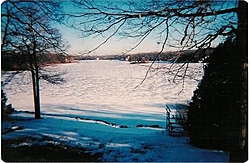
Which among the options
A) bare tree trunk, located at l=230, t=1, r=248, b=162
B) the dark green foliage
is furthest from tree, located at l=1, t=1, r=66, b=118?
bare tree trunk, located at l=230, t=1, r=248, b=162

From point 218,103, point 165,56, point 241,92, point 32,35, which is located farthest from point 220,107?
point 32,35

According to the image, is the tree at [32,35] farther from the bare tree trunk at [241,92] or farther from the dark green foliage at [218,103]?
the bare tree trunk at [241,92]

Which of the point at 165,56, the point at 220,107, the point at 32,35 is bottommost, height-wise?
the point at 220,107

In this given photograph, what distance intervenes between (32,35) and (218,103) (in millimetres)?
1161

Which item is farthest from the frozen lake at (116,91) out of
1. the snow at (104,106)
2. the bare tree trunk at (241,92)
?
the bare tree trunk at (241,92)

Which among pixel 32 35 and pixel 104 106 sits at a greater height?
pixel 32 35

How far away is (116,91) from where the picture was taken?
1.79 m

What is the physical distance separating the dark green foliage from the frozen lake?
0.23 feet

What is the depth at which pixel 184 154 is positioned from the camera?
171cm

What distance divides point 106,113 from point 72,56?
1.29ft

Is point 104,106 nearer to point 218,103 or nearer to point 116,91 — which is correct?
point 116,91

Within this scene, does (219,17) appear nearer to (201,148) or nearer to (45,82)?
(201,148)

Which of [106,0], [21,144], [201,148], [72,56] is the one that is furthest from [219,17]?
[21,144]

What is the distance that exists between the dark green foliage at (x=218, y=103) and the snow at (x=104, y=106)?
0.19 feet
